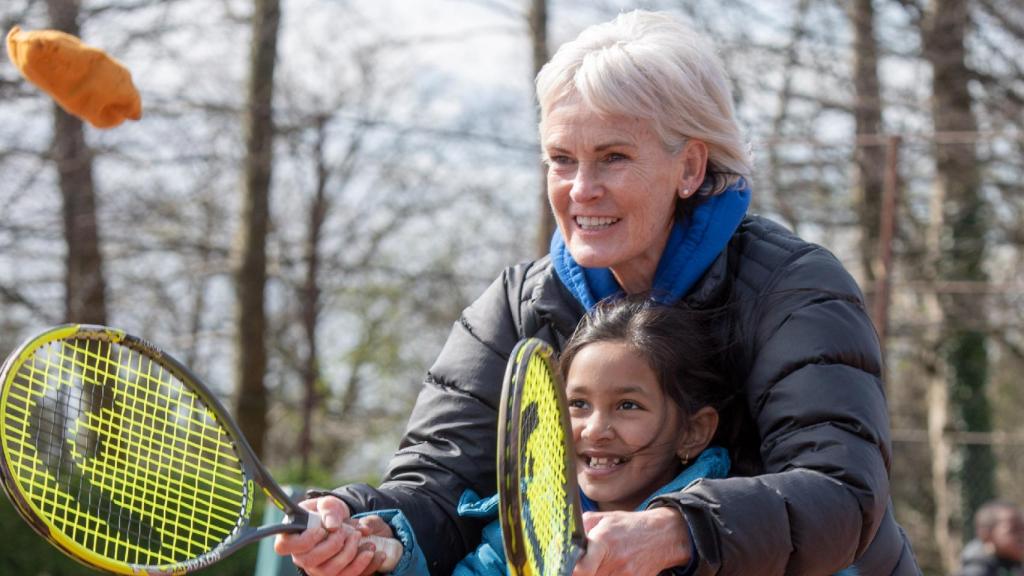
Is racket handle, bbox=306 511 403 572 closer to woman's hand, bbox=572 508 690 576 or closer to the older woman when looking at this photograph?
the older woman

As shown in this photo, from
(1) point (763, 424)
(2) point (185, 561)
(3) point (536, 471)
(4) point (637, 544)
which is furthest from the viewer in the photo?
(1) point (763, 424)

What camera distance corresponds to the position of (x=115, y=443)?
9.41 ft

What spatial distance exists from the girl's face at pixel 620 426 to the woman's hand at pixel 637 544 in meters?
0.50

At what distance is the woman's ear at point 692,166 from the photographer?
10.3ft

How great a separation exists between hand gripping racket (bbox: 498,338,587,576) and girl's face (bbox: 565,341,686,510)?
0.34 m

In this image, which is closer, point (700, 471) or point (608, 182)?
point (700, 471)

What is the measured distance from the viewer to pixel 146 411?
288 cm

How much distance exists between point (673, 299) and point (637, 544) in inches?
33.8

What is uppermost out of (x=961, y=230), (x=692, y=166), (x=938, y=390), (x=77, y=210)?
(x=692, y=166)

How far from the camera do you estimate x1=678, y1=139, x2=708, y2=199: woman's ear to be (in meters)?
3.12

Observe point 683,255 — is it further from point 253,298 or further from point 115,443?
point 253,298

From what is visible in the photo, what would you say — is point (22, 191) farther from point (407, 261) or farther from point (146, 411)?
point (146, 411)

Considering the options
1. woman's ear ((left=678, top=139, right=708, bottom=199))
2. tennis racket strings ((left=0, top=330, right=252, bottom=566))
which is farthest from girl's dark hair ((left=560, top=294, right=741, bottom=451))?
tennis racket strings ((left=0, top=330, right=252, bottom=566))

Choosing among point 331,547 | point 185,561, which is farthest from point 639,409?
point 185,561
